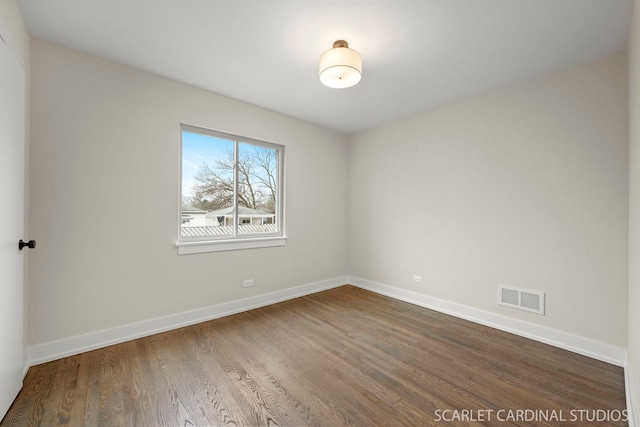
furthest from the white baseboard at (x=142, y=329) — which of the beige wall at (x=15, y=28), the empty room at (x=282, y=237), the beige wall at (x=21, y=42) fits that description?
the beige wall at (x=15, y=28)

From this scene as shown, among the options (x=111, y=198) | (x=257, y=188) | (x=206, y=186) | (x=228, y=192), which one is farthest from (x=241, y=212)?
(x=111, y=198)

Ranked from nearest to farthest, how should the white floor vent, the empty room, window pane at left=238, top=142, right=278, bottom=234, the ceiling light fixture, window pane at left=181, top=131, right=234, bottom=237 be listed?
1. the empty room
2. the ceiling light fixture
3. the white floor vent
4. window pane at left=181, top=131, right=234, bottom=237
5. window pane at left=238, top=142, right=278, bottom=234

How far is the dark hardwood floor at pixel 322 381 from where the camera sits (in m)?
1.58

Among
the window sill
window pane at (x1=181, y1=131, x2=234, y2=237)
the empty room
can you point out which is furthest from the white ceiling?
the window sill

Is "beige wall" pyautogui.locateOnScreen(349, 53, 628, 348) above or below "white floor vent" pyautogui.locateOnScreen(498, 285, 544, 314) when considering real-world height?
above

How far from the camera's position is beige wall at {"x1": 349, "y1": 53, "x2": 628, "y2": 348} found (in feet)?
7.38

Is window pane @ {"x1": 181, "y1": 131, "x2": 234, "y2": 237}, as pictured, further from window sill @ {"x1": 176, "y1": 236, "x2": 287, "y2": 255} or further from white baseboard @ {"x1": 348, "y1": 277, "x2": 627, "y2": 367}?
white baseboard @ {"x1": 348, "y1": 277, "x2": 627, "y2": 367}

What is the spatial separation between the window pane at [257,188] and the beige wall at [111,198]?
1.00ft

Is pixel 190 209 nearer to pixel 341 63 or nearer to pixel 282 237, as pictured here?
pixel 282 237

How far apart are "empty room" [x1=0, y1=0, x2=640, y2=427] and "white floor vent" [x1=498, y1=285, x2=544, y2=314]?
2 centimetres

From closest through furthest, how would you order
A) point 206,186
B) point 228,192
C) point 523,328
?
point 523,328 < point 206,186 < point 228,192

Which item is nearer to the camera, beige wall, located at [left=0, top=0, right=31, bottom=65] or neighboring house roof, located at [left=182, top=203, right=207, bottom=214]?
beige wall, located at [left=0, top=0, right=31, bottom=65]

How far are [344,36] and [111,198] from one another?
244cm

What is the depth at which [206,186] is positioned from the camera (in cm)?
311
